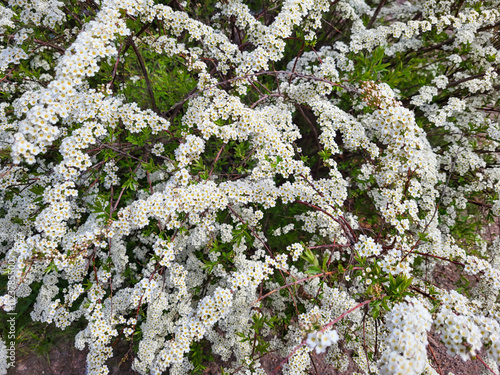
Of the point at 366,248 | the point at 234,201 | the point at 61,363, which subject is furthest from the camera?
the point at 61,363

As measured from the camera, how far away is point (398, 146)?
354cm

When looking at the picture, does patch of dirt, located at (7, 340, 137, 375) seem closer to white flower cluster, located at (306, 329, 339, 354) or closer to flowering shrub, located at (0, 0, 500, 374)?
flowering shrub, located at (0, 0, 500, 374)

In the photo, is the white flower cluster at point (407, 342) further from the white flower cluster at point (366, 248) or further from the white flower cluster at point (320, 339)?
the white flower cluster at point (366, 248)

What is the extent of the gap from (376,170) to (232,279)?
257 centimetres

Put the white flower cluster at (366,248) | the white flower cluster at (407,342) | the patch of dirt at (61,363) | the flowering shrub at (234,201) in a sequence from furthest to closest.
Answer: the patch of dirt at (61,363), the white flower cluster at (366,248), the flowering shrub at (234,201), the white flower cluster at (407,342)

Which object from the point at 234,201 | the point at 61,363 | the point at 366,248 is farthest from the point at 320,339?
the point at 61,363

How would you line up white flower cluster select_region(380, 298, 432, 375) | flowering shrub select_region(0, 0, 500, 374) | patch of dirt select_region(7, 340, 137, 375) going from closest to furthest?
white flower cluster select_region(380, 298, 432, 375)
flowering shrub select_region(0, 0, 500, 374)
patch of dirt select_region(7, 340, 137, 375)

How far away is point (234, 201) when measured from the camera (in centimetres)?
392

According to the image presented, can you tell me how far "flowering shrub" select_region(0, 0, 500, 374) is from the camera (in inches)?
122

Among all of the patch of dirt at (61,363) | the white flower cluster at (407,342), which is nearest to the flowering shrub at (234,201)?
the white flower cluster at (407,342)

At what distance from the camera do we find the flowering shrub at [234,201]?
3.10 metres

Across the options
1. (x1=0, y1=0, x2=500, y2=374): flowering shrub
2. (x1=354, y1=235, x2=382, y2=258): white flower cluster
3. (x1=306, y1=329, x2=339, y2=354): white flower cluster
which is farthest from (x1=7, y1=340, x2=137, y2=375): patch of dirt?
(x1=354, y1=235, x2=382, y2=258): white flower cluster

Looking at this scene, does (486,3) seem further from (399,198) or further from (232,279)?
(232,279)

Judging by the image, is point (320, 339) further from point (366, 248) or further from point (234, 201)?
point (234, 201)
